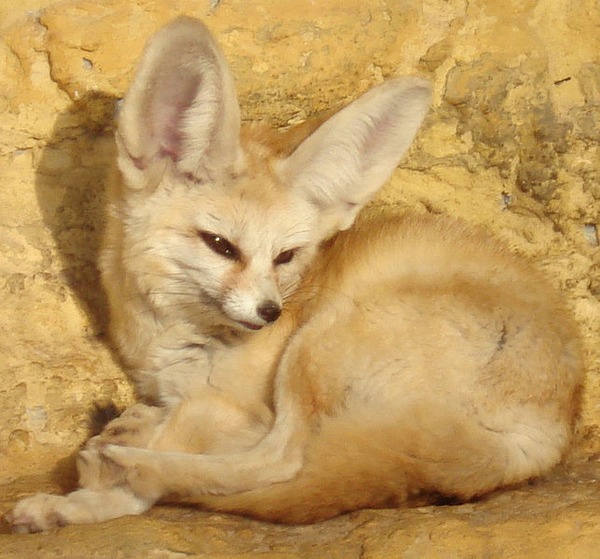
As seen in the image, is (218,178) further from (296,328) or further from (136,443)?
(136,443)

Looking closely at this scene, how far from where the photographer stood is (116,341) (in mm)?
3086

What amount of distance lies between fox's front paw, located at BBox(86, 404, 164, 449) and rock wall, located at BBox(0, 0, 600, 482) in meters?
0.34

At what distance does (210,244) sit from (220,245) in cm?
3

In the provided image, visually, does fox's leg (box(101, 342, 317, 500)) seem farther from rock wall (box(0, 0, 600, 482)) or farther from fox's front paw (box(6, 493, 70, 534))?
rock wall (box(0, 0, 600, 482))

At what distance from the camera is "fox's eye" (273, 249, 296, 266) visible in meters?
2.85

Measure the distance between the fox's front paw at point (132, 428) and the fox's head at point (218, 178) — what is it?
1.01 feet

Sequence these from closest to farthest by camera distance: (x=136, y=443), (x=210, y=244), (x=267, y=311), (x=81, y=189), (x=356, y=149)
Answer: (x=267, y=311) → (x=210, y=244) → (x=136, y=443) → (x=356, y=149) → (x=81, y=189)

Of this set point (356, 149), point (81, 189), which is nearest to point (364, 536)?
point (356, 149)

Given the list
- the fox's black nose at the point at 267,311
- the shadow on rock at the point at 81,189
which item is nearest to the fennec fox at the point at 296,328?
the fox's black nose at the point at 267,311

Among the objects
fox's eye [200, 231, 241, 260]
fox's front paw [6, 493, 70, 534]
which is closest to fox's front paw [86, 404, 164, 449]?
fox's front paw [6, 493, 70, 534]

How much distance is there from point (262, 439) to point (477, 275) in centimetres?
76

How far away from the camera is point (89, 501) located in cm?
254

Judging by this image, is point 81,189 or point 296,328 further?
point 81,189

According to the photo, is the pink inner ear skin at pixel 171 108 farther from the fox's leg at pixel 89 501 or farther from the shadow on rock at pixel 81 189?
the fox's leg at pixel 89 501
